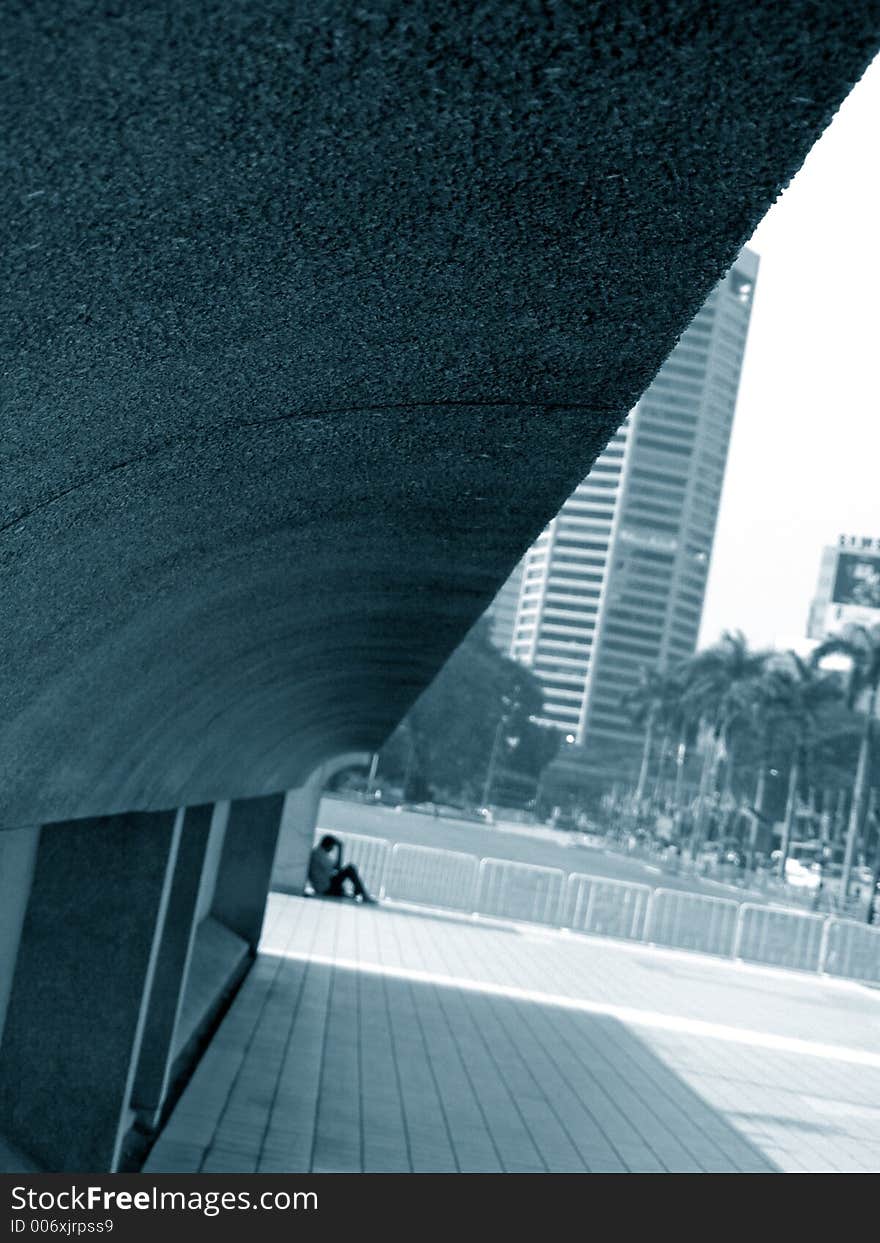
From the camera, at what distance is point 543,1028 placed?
1534 cm

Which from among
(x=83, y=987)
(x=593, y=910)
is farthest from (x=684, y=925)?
(x=83, y=987)

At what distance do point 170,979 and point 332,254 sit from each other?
329 inches

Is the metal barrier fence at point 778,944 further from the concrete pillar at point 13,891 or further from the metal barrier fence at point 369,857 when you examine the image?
the concrete pillar at point 13,891

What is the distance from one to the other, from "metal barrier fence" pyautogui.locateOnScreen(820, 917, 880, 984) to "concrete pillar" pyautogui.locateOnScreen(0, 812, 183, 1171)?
19.9 m

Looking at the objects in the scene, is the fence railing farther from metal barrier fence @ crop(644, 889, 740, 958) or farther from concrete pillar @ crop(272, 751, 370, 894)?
concrete pillar @ crop(272, 751, 370, 894)

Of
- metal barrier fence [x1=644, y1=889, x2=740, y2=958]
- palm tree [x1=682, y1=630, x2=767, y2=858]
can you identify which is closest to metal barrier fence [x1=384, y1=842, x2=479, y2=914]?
metal barrier fence [x1=644, y1=889, x2=740, y2=958]

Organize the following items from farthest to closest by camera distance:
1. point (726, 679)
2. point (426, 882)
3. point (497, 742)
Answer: point (497, 742)
point (726, 679)
point (426, 882)

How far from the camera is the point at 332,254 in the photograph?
2041 millimetres

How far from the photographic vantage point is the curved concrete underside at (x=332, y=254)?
1.45 metres

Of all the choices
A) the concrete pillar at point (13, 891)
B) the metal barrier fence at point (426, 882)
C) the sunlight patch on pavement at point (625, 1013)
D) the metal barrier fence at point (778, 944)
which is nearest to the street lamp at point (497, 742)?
the metal barrier fence at point (778, 944)

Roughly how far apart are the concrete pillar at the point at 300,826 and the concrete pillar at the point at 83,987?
14.9m

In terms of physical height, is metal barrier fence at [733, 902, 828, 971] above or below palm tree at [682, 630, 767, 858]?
below

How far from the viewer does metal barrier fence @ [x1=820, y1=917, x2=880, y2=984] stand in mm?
26109

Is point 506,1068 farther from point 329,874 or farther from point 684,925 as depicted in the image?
point 684,925
